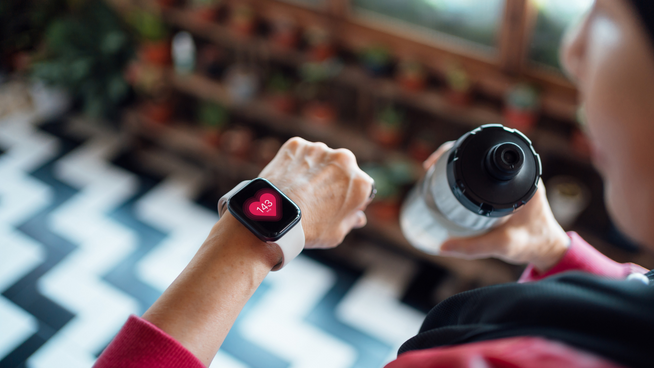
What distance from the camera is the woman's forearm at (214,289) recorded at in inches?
29.0

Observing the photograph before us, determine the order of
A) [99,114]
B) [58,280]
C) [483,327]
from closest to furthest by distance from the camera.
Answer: [483,327]
[58,280]
[99,114]

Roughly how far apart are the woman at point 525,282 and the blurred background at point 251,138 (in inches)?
62.9

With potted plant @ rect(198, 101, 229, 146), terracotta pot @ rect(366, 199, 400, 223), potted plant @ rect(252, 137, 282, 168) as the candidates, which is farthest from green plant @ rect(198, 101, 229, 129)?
terracotta pot @ rect(366, 199, 400, 223)

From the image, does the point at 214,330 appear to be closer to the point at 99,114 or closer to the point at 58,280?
the point at 58,280

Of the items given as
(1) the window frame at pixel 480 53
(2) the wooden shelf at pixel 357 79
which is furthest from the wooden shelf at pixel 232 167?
(1) the window frame at pixel 480 53

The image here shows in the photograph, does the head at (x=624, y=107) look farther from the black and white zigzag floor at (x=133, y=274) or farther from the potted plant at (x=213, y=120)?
the potted plant at (x=213, y=120)

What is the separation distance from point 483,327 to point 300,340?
216 cm

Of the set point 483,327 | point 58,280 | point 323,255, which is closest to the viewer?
point 483,327

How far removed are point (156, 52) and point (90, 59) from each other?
619 mm

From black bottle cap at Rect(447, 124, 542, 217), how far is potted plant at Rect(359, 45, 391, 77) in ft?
6.11

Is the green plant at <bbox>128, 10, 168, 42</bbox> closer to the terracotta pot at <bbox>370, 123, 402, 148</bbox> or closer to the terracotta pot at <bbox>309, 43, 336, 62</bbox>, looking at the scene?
the terracotta pot at <bbox>309, 43, 336, 62</bbox>

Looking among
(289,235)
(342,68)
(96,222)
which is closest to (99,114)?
(96,222)

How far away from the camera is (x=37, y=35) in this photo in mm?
3902

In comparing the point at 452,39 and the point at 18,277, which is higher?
the point at 452,39
